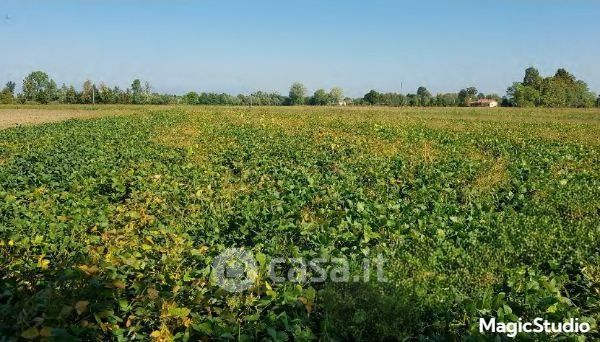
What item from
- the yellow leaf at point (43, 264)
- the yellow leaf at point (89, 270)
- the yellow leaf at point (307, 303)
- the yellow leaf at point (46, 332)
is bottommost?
the yellow leaf at point (307, 303)

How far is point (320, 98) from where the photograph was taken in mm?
159750

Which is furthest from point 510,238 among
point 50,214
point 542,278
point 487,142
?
point 487,142

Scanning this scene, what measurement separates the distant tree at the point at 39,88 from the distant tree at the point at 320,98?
8190 centimetres

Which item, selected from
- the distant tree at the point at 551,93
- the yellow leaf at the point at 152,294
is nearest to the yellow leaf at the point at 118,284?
the yellow leaf at the point at 152,294

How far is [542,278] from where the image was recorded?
4.68 metres

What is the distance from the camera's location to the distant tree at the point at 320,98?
159 metres

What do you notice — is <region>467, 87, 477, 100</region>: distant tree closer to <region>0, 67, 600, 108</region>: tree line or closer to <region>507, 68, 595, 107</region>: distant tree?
<region>0, 67, 600, 108</region>: tree line

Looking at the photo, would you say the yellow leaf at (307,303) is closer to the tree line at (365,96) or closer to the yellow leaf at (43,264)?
the yellow leaf at (43,264)

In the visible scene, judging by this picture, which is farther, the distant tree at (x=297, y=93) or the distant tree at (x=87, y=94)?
the distant tree at (x=297, y=93)

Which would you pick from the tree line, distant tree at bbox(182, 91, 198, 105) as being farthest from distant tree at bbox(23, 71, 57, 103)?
distant tree at bbox(182, 91, 198, 105)

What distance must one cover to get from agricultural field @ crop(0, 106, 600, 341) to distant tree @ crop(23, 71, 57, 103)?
112 m

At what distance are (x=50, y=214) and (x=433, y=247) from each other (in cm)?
566

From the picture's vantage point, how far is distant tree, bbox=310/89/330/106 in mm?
159125

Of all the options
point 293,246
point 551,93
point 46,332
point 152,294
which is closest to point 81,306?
point 46,332
